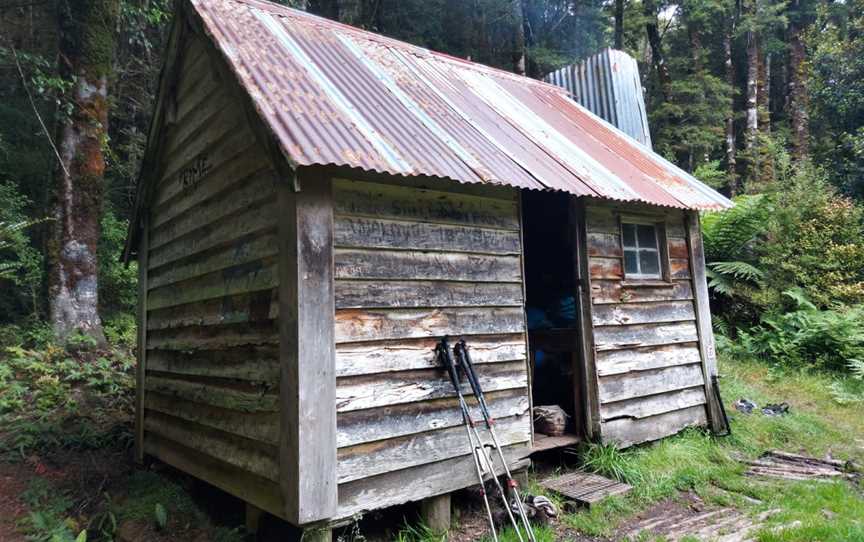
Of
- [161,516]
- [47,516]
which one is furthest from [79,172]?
[161,516]

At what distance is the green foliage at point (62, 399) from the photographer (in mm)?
6207

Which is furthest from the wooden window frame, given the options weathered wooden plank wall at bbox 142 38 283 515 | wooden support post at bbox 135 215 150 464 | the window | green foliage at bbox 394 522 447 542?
wooden support post at bbox 135 215 150 464

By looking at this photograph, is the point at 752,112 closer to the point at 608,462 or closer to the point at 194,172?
the point at 608,462

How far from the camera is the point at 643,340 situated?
636cm

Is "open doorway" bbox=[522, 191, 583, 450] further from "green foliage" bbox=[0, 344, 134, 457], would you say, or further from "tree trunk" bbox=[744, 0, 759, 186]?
"tree trunk" bbox=[744, 0, 759, 186]

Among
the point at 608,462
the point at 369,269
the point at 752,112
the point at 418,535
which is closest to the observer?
the point at 369,269

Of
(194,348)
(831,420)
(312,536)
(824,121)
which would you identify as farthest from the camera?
(824,121)

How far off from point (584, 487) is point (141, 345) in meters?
4.90

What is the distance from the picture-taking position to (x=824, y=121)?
16719 mm

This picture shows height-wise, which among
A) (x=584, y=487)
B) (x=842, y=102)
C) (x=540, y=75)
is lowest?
(x=584, y=487)

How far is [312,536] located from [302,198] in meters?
2.20

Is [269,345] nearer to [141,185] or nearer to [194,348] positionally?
[194,348]

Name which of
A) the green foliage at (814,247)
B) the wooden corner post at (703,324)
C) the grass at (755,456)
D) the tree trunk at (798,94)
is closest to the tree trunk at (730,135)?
the tree trunk at (798,94)

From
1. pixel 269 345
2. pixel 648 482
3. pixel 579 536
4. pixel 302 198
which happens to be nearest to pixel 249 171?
pixel 302 198
